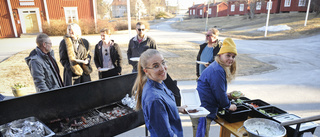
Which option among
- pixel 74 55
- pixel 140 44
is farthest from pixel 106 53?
pixel 140 44

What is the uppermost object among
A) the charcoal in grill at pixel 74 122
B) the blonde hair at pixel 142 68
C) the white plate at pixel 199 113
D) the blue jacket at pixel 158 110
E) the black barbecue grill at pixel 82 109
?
the blonde hair at pixel 142 68

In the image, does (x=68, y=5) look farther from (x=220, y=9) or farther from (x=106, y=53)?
(x=220, y=9)

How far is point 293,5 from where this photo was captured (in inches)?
1117

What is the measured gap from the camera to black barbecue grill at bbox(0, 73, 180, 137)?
2.50 metres

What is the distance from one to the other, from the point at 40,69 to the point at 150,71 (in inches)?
85.4

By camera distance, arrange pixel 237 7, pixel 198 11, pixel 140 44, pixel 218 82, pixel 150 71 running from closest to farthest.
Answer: pixel 150 71 → pixel 218 82 → pixel 140 44 → pixel 237 7 → pixel 198 11

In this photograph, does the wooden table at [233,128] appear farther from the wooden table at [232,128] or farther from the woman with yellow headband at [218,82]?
the woman with yellow headband at [218,82]

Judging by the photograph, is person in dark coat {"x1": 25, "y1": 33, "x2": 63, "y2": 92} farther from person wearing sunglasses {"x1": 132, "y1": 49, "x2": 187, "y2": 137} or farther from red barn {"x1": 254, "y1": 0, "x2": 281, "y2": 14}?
red barn {"x1": 254, "y1": 0, "x2": 281, "y2": 14}

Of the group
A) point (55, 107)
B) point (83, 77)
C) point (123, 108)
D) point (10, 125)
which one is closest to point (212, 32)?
point (123, 108)

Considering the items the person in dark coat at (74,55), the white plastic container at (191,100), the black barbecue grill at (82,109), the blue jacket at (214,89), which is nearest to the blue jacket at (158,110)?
the white plastic container at (191,100)

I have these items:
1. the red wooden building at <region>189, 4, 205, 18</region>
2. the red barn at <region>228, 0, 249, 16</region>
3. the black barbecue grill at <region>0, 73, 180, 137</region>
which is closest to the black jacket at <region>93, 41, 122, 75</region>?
the black barbecue grill at <region>0, 73, 180, 137</region>

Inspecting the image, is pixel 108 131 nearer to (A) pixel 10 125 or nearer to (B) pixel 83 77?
(A) pixel 10 125

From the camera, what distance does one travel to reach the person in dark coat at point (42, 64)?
9.21 feet

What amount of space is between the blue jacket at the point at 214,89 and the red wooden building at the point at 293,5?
112 ft
